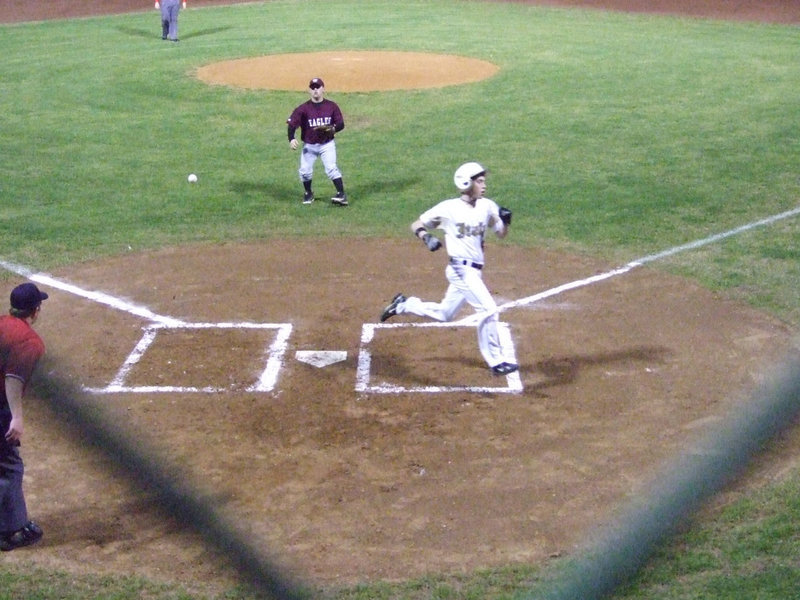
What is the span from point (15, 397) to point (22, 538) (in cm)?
103

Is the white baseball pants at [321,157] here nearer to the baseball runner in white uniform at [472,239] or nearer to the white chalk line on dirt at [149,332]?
the white chalk line on dirt at [149,332]

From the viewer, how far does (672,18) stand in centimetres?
3253

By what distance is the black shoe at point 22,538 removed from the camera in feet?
21.4

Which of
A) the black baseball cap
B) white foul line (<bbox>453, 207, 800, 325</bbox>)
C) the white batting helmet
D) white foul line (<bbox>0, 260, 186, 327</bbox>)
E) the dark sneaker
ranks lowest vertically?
white foul line (<bbox>0, 260, 186, 327</bbox>)

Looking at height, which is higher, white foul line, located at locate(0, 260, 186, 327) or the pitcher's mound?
the pitcher's mound

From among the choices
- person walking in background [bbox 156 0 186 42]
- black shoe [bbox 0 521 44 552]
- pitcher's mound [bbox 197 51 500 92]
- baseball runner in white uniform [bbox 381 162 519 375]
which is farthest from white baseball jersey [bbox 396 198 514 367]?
person walking in background [bbox 156 0 186 42]

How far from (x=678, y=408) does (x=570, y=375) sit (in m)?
1.00

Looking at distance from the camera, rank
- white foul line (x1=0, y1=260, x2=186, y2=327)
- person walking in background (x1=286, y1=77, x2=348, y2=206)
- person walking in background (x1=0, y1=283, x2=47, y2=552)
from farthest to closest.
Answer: person walking in background (x1=286, y1=77, x2=348, y2=206) < white foul line (x1=0, y1=260, x2=186, y2=327) < person walking in background (x1=0, y1=283, x2=47, y2=552)

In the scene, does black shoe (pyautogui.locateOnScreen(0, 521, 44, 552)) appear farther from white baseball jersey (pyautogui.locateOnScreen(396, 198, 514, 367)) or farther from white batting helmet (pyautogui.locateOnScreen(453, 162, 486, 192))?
white batting helmet (pyautogui.locateOnScreen(453, 162, 486, 192))

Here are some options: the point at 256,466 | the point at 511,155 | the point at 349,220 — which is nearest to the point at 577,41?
the point at 511,155

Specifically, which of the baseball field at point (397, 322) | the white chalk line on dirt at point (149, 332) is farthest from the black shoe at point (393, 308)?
the white chalk line on dirt at point (149, 332)

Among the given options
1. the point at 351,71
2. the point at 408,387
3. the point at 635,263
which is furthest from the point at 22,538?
the point at 351,71

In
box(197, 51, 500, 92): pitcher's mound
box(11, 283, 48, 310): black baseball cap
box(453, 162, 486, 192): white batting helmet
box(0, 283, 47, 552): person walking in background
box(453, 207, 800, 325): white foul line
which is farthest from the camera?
box(197, 51, 500, 92): pitcher's mound

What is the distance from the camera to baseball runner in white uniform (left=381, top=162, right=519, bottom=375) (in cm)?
882
